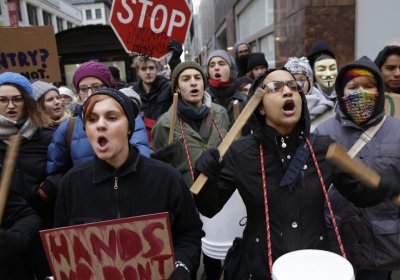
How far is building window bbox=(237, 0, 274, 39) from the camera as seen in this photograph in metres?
10.7

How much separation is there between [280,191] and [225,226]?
2.92 ft

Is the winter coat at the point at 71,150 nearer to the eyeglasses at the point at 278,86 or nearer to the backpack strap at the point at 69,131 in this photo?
the backpack strap at the point at 69,131

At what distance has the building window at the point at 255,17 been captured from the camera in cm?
1068

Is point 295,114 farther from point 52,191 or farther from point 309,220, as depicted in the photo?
point 52,191

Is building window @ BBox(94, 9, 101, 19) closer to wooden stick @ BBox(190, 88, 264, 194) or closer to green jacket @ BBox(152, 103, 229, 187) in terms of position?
green jacket @ BBox(152, 103, 229, 187)

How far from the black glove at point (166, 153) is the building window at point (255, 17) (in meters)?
8.08

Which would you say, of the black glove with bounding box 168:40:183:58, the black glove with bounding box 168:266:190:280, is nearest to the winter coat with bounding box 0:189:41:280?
the black glove with bounding box 168:266:190:280

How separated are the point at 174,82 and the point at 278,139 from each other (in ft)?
5.52

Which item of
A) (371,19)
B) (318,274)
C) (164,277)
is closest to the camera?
Answer: (318,274)

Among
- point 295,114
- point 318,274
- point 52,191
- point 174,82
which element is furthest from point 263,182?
point 174,82

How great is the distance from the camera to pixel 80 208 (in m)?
1.90

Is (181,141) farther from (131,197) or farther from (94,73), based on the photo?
(131,197)

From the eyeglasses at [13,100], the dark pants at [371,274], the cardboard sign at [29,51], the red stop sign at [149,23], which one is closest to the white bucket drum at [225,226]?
the dark pants at [371,274]

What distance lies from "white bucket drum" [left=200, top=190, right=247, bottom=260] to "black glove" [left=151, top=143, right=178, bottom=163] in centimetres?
53
